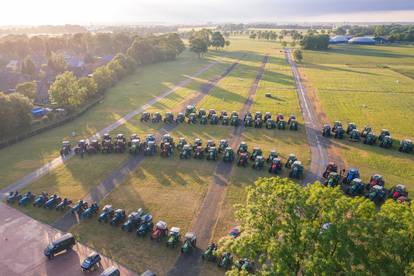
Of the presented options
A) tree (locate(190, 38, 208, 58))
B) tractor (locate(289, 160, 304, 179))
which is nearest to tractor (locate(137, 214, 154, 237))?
tractor (locate(289, 160, 304, 179))

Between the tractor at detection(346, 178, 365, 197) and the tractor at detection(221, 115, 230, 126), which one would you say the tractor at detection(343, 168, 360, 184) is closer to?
the tractor at detection(346, 178, 365, 197)

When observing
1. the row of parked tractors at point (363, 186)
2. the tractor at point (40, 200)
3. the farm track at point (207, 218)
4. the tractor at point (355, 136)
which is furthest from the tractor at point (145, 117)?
the tractor at point (355, 136)

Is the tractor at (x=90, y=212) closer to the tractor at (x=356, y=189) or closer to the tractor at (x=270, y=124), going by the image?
the tractor at (x=356, y=189)

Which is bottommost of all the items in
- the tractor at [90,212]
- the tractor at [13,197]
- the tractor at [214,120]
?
the tractor at [13,197]

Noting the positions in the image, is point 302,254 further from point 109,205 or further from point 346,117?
point 346,117

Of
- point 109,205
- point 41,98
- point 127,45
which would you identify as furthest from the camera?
point 127,45

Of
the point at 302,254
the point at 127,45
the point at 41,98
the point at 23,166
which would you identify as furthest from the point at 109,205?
the point at 127,45
